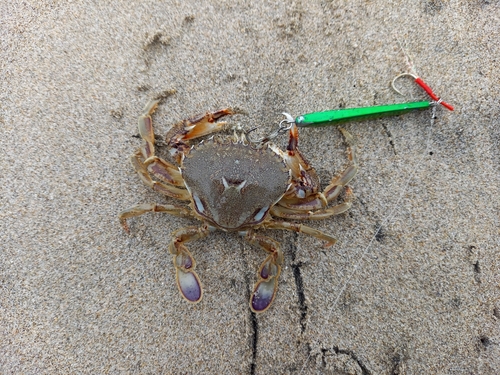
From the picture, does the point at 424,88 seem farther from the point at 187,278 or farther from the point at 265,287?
the point at 187,278

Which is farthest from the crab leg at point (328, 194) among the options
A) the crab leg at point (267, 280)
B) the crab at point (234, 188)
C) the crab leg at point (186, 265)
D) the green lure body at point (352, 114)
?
the crab leg at point (186, 265)

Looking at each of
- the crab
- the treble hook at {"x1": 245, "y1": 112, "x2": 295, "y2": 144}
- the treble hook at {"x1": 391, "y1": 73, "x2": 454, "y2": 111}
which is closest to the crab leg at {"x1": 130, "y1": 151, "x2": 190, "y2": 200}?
the crab

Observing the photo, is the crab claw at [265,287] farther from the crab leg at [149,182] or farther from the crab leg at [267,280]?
Answer: the crab leg at [149,182]

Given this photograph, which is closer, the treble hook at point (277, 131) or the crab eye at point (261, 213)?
the crab eye at point (261, 213)

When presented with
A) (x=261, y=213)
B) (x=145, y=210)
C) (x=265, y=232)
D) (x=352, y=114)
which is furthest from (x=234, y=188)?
(x=352, y=114)

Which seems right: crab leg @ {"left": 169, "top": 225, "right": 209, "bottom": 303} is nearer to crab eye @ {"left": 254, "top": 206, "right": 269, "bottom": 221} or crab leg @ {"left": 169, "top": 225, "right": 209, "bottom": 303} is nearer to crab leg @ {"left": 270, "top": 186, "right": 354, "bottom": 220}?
crab eye @ {"left": 254, "top": 206, "right": 269, "bottom": 221}

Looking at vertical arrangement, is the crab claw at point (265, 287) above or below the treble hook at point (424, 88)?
Result: below

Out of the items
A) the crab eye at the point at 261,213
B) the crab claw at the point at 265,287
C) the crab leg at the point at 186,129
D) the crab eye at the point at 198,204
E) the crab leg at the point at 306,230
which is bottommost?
the crab claw at the point at 265,287
